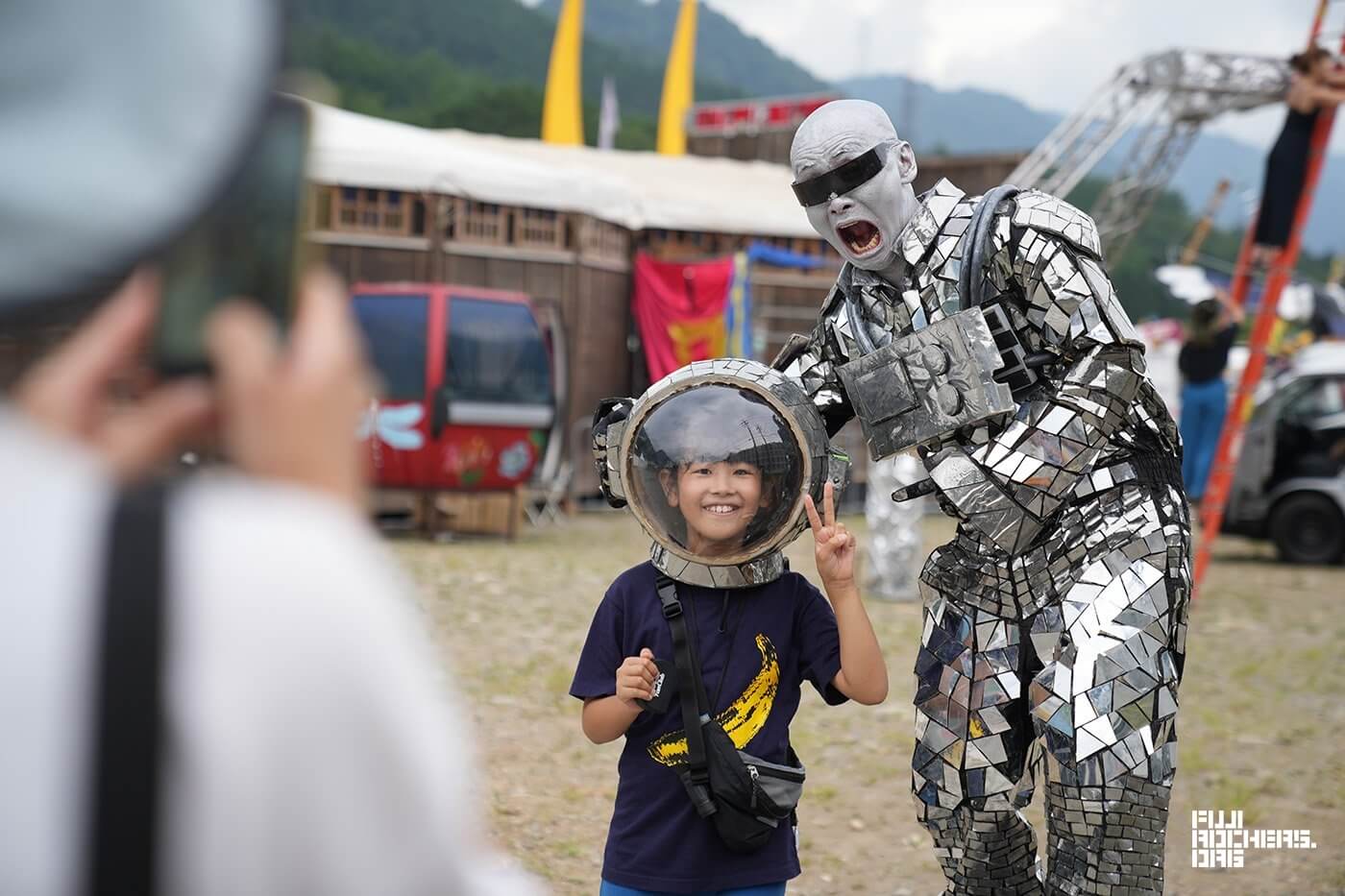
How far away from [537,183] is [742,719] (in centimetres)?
1057

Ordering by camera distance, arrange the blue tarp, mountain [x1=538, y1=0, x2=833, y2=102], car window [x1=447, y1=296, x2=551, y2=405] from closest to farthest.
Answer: car window [x1=447, y1=296, x2=551, y2=405] → the blue tarp → mountain [x1=538, y1=0, x2=833, y2=102]

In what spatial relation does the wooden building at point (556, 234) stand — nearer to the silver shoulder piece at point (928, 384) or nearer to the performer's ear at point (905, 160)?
the performer's ear at point (905, 160)

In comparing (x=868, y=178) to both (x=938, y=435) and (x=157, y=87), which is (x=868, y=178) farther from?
(x=157, y=87)

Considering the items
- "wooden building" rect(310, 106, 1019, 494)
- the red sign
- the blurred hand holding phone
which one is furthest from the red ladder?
the red sign

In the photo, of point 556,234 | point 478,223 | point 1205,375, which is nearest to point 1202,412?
point 1205,375

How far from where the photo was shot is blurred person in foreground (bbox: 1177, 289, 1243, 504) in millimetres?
11203

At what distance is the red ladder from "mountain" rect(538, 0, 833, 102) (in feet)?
273

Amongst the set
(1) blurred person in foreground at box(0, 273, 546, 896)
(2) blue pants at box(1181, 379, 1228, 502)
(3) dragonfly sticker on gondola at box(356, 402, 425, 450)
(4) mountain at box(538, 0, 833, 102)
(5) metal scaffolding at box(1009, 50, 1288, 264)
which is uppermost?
(4) mountain at box(538, 0, 833, 102)

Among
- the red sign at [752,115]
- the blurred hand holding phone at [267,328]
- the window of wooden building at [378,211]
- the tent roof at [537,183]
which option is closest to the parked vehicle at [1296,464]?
the tent roof at [537,183]

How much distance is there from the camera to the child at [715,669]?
2.70 metres

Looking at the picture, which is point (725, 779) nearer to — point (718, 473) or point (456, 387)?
point (718, 473)

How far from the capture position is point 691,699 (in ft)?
8.92

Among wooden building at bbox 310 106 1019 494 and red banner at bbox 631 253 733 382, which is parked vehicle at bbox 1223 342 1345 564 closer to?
wooden building at bbox 310 106 1019 494

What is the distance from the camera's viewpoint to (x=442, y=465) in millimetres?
11219
